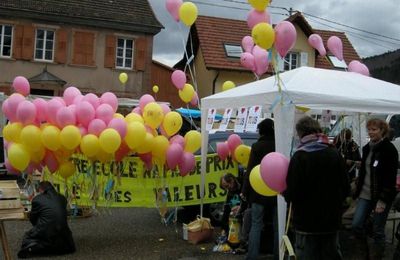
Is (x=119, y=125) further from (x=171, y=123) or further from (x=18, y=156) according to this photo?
(x=18, y=156)

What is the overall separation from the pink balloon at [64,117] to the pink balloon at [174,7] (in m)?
2.11

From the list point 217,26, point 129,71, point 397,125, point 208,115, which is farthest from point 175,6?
point 217,26

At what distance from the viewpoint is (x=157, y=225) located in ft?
28.1

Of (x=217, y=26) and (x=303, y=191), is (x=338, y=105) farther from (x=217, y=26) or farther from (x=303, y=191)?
(x=217, y=26)

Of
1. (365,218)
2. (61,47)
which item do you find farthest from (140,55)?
(365,218)

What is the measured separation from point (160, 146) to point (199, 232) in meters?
1.42

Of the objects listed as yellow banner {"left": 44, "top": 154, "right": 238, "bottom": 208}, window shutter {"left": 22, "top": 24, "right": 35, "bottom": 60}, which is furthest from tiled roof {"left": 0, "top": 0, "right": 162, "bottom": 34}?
yellow banner {"left": 44, "top": 154, "right": 238, "bottom": 208}

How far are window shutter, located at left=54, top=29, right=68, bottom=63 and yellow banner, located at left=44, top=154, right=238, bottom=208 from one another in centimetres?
1732

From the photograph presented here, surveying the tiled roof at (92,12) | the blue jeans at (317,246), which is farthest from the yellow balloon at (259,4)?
the tiled roof at (92,12)

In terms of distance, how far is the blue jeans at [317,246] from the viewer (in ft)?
14.3

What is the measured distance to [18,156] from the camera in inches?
248

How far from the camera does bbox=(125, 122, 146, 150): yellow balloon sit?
6.43 m

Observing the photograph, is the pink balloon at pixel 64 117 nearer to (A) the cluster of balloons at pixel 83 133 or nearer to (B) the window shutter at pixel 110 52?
(A) the cluster of balloons at pixel 83 133

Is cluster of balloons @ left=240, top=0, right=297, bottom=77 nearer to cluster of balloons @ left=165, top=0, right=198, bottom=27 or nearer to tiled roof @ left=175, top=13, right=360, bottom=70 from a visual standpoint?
cluster of balloons @ left=165, top=0, right=198, bottom=27
